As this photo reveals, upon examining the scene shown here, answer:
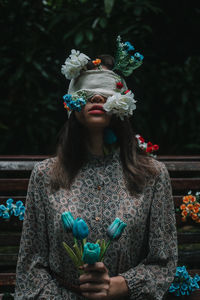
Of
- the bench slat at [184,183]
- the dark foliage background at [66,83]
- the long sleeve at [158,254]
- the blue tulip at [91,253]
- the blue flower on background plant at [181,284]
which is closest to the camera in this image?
the blue tulip at [91,253]

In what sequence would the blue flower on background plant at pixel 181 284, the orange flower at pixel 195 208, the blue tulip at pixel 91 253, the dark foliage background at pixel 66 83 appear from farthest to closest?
the dark foliage background at pixel 66 83 → the orange flower at pixel 195 208 → the blue flower on background plant at pixel 181 284 → the blue tulip at pixel 91 253

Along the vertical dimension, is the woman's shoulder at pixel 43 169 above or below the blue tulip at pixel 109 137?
below

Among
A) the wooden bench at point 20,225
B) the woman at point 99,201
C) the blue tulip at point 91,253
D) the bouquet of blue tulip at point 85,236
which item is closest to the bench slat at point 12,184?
the wooden bench at point 20,225

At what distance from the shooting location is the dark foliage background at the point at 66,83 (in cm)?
395

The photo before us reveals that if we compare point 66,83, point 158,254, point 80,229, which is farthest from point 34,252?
point 66,83

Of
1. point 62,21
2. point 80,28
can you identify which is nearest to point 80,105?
point 80,28

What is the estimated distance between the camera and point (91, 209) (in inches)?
68.7

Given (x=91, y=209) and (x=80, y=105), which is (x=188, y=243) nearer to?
(x=91, y=209)

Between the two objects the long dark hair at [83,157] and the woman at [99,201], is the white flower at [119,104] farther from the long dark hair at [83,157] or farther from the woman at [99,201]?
the long dark hair at [83,157]

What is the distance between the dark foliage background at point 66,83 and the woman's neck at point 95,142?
80.1 inches

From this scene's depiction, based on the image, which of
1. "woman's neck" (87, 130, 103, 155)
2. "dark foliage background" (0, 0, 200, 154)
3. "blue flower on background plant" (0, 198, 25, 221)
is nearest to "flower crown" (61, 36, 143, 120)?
"woman's neck" (87, 130, 103, 155)

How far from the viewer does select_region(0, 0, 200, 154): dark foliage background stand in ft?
13.0

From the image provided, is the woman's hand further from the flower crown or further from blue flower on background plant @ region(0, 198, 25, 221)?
blue flower on background plant @ region(0, 198, 25, 221)

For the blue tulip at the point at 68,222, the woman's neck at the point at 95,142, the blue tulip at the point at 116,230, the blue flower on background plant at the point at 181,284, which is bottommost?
the blue flower on background plant at the point at 181,284
